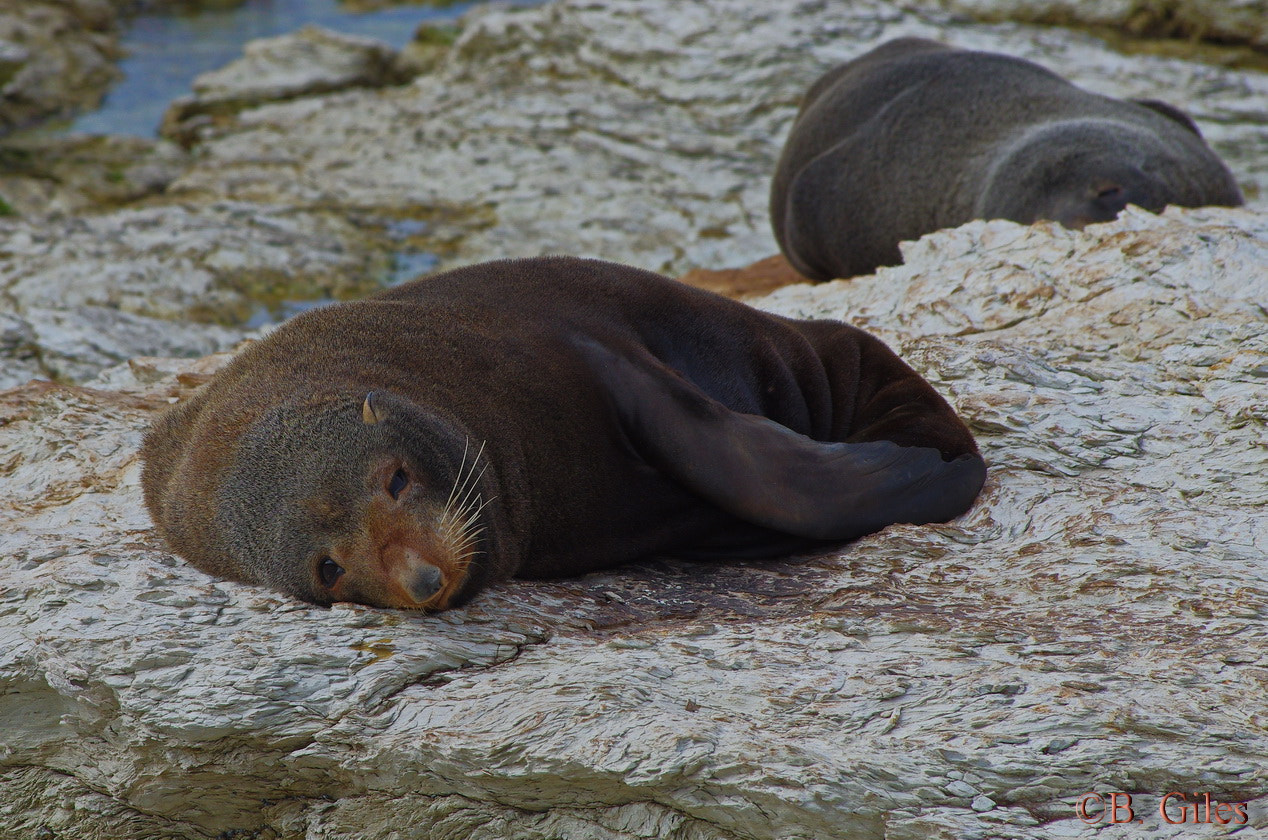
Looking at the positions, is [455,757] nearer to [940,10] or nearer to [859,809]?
[859,809]

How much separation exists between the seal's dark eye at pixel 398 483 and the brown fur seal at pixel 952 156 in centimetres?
486

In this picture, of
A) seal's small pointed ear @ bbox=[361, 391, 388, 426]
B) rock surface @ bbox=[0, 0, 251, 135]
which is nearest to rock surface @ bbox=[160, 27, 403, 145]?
rock surface @ bbox=[0, 0, 251, 135]

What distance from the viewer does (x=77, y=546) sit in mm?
3617

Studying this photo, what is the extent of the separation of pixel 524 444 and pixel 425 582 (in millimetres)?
680

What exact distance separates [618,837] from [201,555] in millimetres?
1431

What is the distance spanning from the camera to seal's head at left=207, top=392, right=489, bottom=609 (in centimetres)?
307

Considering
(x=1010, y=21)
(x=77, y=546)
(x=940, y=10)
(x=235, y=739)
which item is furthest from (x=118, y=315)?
(x=1010, y=21)

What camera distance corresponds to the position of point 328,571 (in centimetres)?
319

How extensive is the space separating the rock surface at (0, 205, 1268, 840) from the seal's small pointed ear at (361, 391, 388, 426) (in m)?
0.49

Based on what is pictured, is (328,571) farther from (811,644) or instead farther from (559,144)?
(559,144)

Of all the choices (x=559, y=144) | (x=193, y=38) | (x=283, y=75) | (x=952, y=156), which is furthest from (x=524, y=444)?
(x=193, y=38)

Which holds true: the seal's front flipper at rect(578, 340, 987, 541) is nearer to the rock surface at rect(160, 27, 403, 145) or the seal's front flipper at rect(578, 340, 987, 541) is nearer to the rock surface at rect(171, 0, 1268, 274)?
the rock surface at rect(171, 0, 1268, 274)

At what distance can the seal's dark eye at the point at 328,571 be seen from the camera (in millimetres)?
3170

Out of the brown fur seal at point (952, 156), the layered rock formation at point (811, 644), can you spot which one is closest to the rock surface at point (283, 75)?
the brown fur seal at point (952, 156)
